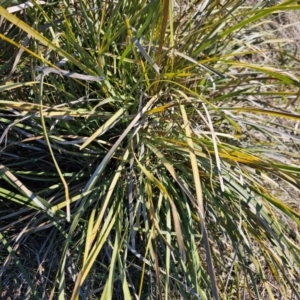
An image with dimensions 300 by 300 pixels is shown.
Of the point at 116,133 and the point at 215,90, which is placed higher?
the point at 215,90

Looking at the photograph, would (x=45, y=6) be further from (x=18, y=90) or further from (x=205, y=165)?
(x=205, y=165)

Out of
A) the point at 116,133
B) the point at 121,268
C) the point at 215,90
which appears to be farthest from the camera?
the point at 215,90

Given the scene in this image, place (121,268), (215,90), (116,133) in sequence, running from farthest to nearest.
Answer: (215,90), (116,133), (121,268)

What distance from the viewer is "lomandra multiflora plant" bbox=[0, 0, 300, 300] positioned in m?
1.20

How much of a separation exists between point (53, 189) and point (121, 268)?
0.95 feet

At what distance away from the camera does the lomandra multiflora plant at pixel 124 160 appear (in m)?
1.20

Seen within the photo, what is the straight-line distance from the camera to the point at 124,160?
4.09ft

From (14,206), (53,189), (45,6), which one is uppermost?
(45,6)

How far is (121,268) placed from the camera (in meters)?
1.22

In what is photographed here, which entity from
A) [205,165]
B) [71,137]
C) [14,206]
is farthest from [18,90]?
A: [205,165]

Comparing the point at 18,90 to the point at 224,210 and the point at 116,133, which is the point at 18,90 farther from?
the point at 224,210

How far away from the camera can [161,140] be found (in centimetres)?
127

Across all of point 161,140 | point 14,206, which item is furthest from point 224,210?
point 14,206

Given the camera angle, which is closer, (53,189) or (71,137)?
(71,137)
